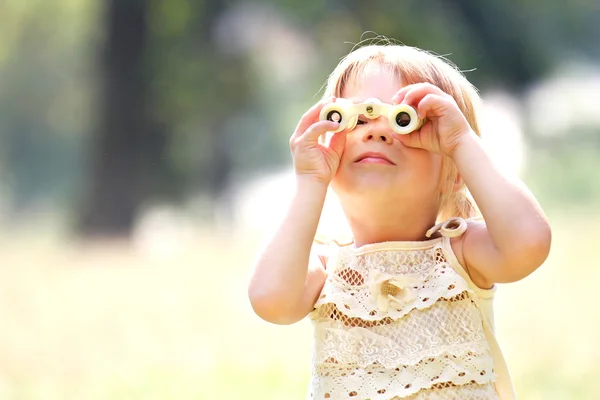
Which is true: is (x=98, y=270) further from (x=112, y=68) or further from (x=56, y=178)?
(x=56, y=178)

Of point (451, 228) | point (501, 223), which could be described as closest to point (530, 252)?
point (501, 223)

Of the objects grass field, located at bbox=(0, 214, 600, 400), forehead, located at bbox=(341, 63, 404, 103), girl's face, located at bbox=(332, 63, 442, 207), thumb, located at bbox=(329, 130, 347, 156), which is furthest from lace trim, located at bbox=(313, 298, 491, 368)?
grass field, located at bbox=(0, 214, 600, 400)

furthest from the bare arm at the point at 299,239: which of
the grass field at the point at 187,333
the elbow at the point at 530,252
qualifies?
the grass field at the point at 187,333

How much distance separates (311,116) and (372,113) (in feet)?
0.42

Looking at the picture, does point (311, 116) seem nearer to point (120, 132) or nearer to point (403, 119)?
point (403, 119)

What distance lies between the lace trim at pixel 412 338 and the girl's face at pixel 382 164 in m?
0.23

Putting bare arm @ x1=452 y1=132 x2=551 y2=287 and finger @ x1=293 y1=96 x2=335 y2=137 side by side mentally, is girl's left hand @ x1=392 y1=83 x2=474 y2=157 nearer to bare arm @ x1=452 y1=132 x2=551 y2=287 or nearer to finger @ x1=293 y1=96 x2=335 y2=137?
bare arm @ x1=452 y1=132 x2=551 y2=287

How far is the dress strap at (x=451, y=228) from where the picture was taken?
6.23 ft

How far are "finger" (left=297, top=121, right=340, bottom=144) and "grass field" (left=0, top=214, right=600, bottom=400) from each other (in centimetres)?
146

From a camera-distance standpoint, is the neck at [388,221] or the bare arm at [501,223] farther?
the neck at [388,221]

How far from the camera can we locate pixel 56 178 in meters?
26.2

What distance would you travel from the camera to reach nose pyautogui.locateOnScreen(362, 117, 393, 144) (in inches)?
75.0

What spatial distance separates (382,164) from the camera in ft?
6.22

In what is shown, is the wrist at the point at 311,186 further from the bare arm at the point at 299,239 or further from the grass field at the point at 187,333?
the grass field at the point at 187,333
